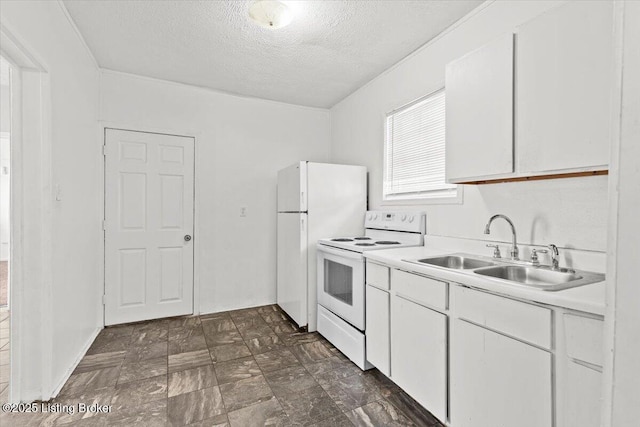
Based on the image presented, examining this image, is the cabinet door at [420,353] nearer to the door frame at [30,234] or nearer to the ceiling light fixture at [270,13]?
the ceiling light fixture at [270,13]

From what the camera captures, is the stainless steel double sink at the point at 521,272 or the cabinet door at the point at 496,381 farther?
the stainless steel double sink at the point at 521,272

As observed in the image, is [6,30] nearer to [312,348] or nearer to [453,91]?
[453,91]

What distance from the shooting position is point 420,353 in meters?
1.75

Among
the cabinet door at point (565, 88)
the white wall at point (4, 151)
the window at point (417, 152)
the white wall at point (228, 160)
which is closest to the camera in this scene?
the cabinet door at point (565, 88)

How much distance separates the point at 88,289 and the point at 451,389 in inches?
115

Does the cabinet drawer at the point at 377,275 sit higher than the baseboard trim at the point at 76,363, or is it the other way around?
the cabinet drawer at the point at 377,275

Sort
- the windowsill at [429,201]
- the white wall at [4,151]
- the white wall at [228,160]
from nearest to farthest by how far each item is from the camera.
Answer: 1. the windowsill at [429,201]
2. the white wall at [228,160]
3. the white wall at [4,151]

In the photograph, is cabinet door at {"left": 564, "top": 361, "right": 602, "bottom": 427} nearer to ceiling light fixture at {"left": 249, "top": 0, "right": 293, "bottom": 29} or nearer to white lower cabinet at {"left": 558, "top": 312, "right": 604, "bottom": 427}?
white lower cabinet at {"left": 558, "top": 312, "right": 604, "bottom": 427}

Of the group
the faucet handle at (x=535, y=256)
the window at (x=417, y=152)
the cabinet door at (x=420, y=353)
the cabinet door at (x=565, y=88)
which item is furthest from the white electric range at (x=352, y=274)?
the cabinet door at (x=565, y=88)

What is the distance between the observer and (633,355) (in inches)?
25.9

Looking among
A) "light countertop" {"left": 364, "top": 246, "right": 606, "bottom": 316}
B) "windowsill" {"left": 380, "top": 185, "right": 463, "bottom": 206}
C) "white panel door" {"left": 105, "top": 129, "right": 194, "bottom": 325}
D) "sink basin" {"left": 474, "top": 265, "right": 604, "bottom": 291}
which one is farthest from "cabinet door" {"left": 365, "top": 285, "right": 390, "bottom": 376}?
"white panel door" {"left": 105, "top": 129, "right": 194, "bottom": 325}

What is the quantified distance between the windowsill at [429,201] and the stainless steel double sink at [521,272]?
430 millimetres

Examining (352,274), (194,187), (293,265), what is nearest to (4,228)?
(194,187)

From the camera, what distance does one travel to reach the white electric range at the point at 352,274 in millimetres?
2326
